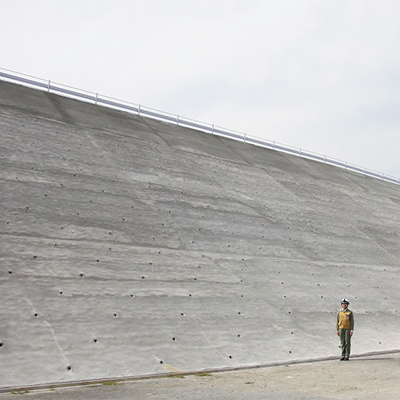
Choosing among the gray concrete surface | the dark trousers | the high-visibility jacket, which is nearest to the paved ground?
the gray concrete surface

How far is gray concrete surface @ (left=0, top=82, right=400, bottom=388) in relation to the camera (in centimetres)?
962

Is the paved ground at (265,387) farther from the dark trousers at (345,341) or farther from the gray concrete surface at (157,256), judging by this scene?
the dark trousers at (345,341)

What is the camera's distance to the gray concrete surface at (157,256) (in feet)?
31.6

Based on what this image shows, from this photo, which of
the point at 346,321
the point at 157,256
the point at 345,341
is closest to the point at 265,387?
the point at 345,341

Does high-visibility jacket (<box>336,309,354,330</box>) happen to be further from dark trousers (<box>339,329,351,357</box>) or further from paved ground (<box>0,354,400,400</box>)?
paved ground (<box>0,354,400,400</box>)

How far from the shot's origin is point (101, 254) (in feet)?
41.2

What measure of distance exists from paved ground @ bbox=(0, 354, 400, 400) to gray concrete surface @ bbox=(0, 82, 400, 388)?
637 millimetres

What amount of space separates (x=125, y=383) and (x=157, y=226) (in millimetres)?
7528

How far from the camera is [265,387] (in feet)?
26.5

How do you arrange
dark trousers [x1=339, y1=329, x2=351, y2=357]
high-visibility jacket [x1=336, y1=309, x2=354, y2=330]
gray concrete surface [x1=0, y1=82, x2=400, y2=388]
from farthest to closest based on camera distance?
high-visibility jacket [x1=336, y1=309, x2=354, y2=330] < dark trousers [x1=339, y1=329, x2=351, y2=357] < gray concrete surface [x1=0, y1=82, x2=400, y2=388]

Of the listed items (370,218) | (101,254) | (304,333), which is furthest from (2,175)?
(370,218)

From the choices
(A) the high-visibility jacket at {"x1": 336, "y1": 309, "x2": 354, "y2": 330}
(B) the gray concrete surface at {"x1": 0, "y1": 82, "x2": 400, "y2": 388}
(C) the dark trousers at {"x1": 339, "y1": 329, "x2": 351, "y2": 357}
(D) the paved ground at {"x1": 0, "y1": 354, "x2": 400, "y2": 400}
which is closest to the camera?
(D) the paved ground at {"x1": 0, "y1": 354, "x2": 400, "y2": 400}

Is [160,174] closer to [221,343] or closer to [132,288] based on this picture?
[132,288]

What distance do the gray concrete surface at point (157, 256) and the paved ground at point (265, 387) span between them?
64 cm
